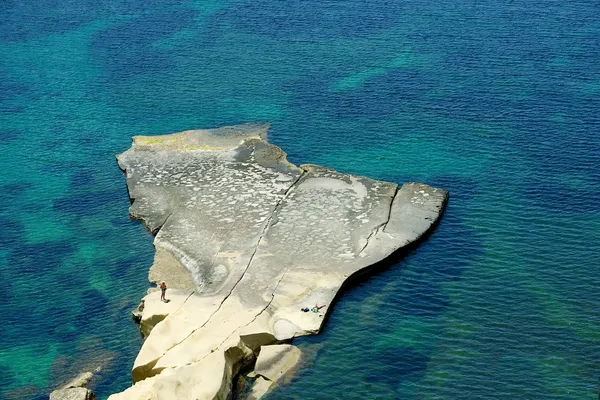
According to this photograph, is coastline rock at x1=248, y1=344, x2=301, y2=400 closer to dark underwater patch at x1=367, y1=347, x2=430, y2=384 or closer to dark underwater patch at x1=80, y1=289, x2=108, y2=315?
dark underwater patch at x1=367, y1=347, x2=430, y2=384

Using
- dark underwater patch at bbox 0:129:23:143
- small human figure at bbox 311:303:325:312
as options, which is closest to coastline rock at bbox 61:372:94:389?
small human figure at bbox 311:303:325:312

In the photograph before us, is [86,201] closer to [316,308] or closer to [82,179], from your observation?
[82,179]

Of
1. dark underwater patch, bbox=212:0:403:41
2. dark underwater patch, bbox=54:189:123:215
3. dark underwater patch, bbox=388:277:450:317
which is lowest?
dark underwater patch, bbox=54:189:123:215

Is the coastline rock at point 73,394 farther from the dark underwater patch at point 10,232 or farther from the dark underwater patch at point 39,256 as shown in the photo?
the dark underwater patch at point 10,232

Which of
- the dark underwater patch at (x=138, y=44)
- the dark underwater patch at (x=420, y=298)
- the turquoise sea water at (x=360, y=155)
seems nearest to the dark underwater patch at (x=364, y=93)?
the turquoise sea water at (x=360, y=155)

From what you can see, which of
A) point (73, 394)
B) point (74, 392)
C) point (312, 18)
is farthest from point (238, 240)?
point (312, 18)
